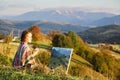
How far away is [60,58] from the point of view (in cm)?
1318

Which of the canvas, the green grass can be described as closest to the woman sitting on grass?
the green grass

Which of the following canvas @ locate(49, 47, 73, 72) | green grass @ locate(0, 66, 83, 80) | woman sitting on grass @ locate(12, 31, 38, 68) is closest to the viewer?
green grass @ locate(0, 66, 83, 80)

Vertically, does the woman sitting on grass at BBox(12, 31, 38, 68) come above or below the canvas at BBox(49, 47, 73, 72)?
above

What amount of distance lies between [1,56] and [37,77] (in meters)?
9.47

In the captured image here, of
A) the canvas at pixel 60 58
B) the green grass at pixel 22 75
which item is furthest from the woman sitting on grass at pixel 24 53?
the canvas at pixel 60 58

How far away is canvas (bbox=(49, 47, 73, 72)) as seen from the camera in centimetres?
1324

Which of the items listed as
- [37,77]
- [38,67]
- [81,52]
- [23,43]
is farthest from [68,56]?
[81,52]

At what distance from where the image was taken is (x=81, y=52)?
65.6 meters

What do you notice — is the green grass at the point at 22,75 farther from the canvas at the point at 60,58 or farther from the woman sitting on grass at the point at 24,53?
the canvas at the point at 60,58

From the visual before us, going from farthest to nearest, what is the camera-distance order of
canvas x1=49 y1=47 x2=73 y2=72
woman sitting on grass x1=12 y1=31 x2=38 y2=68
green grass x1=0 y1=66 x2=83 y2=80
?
1. canvas x1=49 y1=47 x2=73 y2=72
2. woman sitting on grass x1=12 y1=31 x2=38 y2=68
3. green grass x1=0 y1=66 x2=83 y2=80

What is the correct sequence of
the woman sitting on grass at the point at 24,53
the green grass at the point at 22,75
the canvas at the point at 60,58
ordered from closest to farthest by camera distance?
1. the green grass at the point at 22,75
2. the woman sitting on grass at the point at 24,53
3. the canvas at the point at 60,58

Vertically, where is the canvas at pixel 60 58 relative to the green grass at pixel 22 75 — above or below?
below

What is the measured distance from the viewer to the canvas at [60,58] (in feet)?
43.4

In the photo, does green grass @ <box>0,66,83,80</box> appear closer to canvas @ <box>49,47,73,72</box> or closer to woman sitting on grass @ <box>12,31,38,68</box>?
woman sitting on grass @ <box>12,31,38,68</box>
